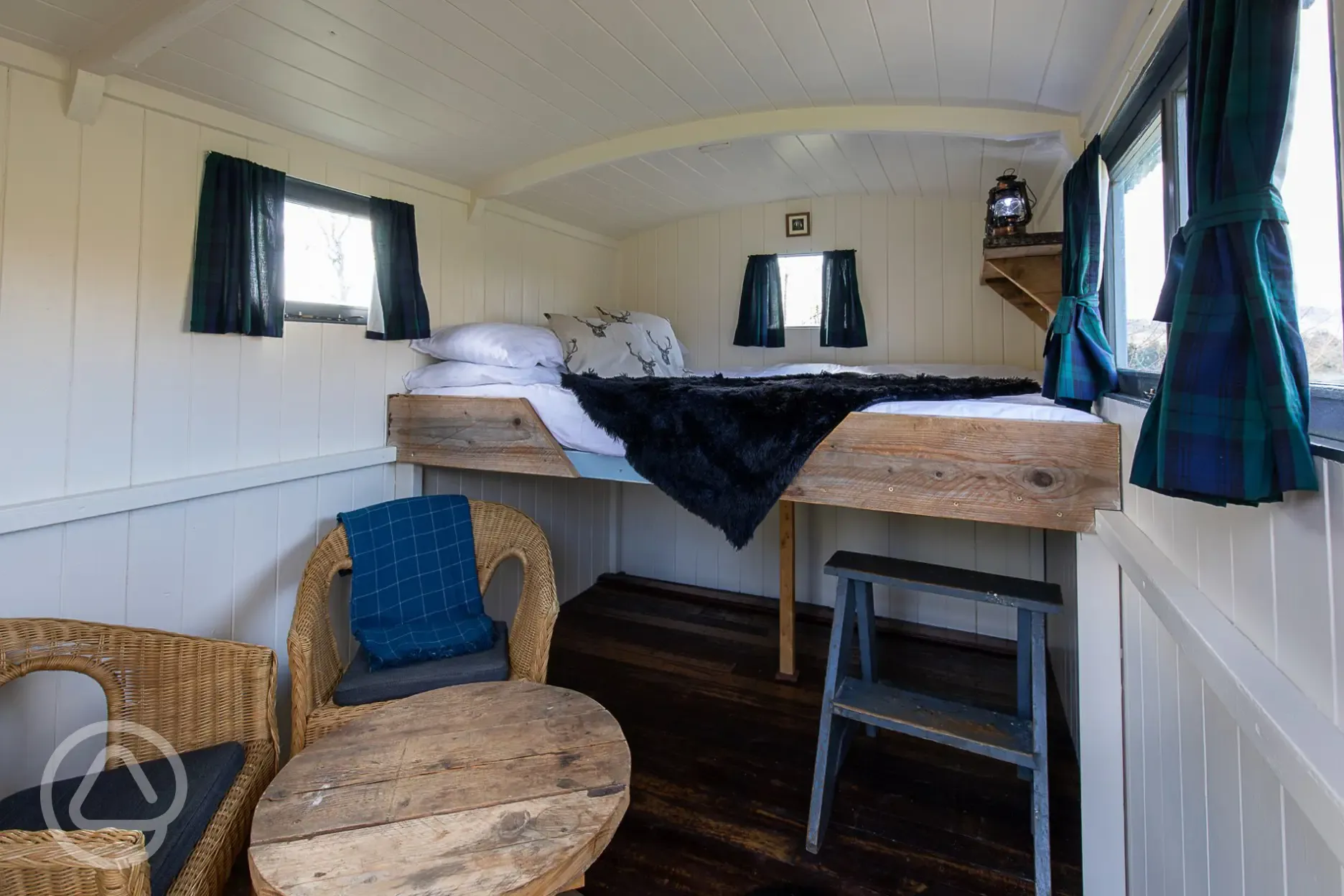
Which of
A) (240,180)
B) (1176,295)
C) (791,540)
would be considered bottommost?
(791,540)

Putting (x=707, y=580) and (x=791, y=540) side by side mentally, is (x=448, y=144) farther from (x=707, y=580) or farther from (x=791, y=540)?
(x=707, y=580)

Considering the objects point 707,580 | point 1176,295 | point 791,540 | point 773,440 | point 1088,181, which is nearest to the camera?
point 1176,295

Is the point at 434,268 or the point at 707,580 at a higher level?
the point at 434,268

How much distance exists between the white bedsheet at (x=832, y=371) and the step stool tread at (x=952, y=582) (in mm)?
530

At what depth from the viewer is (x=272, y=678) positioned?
1.52 m

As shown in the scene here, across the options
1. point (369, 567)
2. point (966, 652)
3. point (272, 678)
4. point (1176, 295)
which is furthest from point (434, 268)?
point (966, 652)

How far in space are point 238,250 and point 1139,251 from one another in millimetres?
2403

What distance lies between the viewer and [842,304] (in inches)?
130

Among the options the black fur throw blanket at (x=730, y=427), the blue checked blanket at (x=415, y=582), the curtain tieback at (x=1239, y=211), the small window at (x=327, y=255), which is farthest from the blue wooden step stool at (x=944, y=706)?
the small window at (x=327, y=255)

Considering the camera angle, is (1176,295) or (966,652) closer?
(1176,295)

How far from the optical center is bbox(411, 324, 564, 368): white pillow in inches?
90.4

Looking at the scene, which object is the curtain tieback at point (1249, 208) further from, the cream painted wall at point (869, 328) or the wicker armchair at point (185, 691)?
the cream painted wall at point (869, 328)

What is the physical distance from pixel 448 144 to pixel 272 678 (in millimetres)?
1796

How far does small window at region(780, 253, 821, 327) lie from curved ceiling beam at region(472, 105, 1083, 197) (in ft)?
4.58
